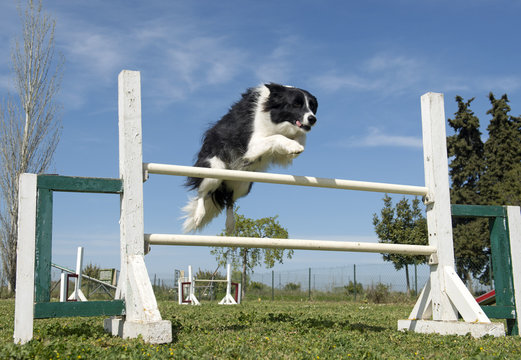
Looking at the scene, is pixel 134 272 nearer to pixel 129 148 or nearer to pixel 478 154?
pixel 129 148

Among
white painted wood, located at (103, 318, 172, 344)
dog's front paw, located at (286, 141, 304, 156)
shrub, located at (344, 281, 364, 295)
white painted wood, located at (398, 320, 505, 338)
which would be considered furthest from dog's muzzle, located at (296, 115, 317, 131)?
shrub, located at (344, 281, 364, 295)

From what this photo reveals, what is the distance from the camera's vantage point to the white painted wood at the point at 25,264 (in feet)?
10.7

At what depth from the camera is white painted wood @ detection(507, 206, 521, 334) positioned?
A: 4.51 meters

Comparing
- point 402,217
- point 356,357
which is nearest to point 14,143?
point 402,217

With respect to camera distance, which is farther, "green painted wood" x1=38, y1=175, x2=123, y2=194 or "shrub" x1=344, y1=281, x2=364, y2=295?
"shrub" x1=344, y1=281, x2=364, y2=295

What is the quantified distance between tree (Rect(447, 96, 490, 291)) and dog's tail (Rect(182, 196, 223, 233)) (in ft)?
66.4

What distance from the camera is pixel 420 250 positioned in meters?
4.15

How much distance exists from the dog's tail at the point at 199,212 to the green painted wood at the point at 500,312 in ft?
8.56

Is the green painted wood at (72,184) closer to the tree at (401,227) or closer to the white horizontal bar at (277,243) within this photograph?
the white horizontal bar at (277,243)

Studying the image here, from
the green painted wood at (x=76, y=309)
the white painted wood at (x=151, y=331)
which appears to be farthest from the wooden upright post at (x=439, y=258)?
the green painted wood at (x=76, y=309)

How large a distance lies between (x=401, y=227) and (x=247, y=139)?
16381 mm

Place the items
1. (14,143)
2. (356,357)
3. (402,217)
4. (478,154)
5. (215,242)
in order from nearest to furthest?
(356,357), (215,242), (14,143), (402,217), (478,154)

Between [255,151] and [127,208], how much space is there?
132 cm

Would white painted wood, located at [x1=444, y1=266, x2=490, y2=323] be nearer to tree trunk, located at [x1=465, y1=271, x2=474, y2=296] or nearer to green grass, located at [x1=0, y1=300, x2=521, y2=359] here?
green grass, located at [x1=0, y1=300, x2=521, y2=359]
